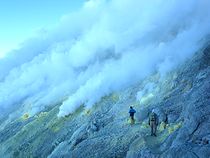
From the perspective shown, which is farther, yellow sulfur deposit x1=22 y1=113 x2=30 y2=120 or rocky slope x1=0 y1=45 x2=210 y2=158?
yellow sulfur deposit x1=22 y1=113 x2=30 y2=120

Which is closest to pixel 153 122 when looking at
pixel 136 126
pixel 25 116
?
pixel 136 126

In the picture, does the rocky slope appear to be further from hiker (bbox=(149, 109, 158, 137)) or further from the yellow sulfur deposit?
the yellow sulfur deposit

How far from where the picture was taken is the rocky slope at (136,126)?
2542cm

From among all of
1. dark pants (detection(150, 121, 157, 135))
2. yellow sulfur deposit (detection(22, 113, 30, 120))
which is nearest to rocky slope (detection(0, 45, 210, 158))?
dark pants (detection(150, 121, 157, 135))

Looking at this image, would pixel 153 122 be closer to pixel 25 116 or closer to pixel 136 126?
pixel 136 126

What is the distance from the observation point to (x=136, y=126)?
1465 inches

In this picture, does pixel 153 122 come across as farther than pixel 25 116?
No

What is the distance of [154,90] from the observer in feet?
149

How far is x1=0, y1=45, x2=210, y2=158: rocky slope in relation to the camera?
25.4 m

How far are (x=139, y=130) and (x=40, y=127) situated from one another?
3067cm

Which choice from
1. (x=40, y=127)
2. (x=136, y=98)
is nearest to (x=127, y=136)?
(x=136, y=98)

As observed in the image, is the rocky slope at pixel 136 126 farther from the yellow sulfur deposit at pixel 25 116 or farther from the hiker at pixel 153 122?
the yellow sulfur deposit at pixel 25 116

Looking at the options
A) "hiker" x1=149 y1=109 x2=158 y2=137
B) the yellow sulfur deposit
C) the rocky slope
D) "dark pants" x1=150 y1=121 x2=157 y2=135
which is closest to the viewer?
the rocky slope

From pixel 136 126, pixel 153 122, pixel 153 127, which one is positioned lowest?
pixel 153 127
